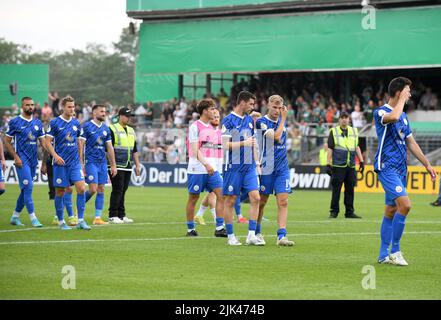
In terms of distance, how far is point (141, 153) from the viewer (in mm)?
42031

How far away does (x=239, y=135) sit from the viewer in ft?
48.9

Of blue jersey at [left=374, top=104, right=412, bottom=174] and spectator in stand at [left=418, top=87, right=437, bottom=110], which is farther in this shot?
spectator in stand at [left=418, top=87, right=437, bottom=110]

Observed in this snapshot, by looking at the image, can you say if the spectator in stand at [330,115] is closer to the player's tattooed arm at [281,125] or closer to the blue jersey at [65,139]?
the blue jersey at [65,139]

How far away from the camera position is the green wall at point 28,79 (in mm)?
55781

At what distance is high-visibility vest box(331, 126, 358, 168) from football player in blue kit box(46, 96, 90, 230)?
7.23 meters

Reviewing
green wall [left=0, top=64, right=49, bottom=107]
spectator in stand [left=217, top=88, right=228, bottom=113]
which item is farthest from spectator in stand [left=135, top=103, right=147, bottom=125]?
green wall [left=0, top=64, right=49, bottom=107]

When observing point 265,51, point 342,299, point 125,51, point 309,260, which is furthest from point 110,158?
point 125,51

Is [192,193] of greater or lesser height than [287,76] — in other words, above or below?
below

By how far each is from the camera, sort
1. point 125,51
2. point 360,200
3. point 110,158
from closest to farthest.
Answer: point 110,158 < point 360,200 < point 125,51

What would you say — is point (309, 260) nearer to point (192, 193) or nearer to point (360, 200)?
point (192, 193)

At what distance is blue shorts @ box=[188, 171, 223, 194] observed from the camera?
1639 cm

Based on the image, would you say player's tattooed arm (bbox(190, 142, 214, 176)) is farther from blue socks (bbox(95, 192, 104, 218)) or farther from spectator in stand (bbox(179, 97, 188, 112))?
spectator in stand (bbox(179, 97, 188, 112))

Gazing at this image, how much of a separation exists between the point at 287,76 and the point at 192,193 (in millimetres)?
30952

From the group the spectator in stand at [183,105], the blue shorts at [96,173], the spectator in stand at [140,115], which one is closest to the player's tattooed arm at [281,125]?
the blue shorts at [96,173]
